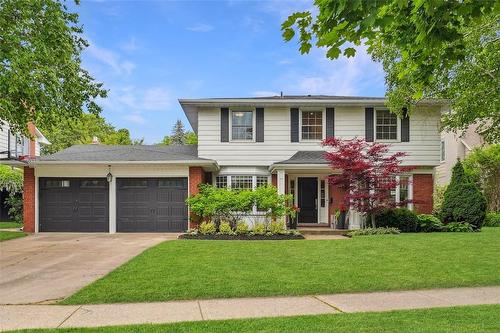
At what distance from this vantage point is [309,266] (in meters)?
9.51

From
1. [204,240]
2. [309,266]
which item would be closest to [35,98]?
[204,240]

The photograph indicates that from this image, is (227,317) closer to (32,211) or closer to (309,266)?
(309,266)

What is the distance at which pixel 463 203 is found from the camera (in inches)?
680

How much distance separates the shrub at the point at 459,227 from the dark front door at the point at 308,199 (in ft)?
17.0

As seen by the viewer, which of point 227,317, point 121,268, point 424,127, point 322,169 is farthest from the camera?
point 424,127

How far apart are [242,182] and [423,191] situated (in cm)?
752

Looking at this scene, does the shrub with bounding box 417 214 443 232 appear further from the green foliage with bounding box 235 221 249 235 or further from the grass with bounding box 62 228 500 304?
the green foliage with bounding box 235 221 249 235

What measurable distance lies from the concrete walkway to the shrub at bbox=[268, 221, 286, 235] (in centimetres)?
850

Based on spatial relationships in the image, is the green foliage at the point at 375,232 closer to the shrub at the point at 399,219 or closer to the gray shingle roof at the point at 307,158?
the shrub at the point at 399,219

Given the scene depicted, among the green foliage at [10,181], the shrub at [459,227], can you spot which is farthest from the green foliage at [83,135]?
the shrub at [459,227]

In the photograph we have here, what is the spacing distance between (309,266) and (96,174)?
37.3ft

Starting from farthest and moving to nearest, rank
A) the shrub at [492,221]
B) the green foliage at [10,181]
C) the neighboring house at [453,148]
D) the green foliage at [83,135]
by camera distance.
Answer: the green foliage at [83,135], the neighboring house at [453,148], the green foliage at [10,181], the shrub at [492,221]

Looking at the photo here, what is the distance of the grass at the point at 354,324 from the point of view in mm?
5207

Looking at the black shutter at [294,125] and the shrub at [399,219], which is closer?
the shrub at [399,219]
